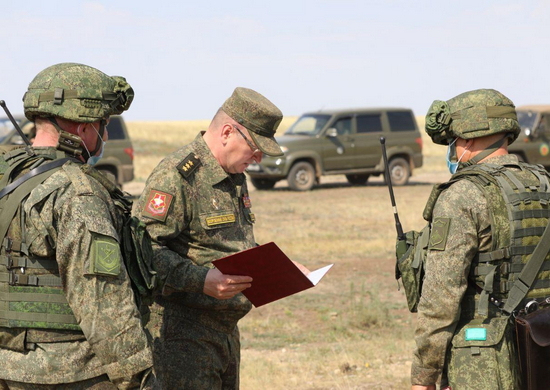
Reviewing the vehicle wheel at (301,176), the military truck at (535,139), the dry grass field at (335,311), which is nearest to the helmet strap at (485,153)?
the dry grass field at (335,311)

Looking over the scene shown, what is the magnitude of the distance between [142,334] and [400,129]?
1985cm

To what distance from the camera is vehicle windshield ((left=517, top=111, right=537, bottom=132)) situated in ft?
72.9

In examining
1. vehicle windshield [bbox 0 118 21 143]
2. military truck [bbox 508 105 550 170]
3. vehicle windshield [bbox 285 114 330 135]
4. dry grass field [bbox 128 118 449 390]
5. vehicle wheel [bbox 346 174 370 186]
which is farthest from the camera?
vehicle wheel [bbox 346 174 370 186]

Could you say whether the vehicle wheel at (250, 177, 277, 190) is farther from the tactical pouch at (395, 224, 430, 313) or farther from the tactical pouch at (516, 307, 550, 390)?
the tactical pouch at (516, 307, 550, 390)

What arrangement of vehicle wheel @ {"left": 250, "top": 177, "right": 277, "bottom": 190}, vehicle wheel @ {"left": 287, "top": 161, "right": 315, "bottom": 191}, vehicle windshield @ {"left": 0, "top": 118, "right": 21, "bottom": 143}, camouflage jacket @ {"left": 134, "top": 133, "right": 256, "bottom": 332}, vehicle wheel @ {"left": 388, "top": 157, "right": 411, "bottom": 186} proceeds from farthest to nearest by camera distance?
vehicle wheel @ {"left": 388, "top": 157, "right": 411, "bottom": 186}
vehicle wheel @ {"left": 250, "top": 177, "right": 277, "bottom": 190}
vehicle wheel @ {"left": 287, "top": 161, "right": 315, "bottom": 191}
vehicle windshield @ {"left": 0, "top": 118, "right": 21, "bottom": 143}
camouflage jacket @ {"left": 134, "top": 133, "right": 256, "bottom": 332}

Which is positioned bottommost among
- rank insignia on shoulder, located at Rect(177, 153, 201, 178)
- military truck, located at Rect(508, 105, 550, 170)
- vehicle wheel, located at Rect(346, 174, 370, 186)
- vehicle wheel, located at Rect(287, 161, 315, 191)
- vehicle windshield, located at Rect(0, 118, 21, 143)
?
vehicle wheel, located at Rect(346, 174, 370, 186)

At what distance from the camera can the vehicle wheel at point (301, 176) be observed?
2084 cm

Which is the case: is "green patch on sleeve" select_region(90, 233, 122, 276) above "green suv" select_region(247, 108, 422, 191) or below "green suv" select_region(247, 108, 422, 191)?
above

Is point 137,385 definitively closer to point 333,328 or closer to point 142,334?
point 142,334

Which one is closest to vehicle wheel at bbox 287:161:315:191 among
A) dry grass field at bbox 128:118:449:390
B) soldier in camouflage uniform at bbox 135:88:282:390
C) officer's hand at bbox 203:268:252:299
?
dry grass field at bbox 128:118:449:390

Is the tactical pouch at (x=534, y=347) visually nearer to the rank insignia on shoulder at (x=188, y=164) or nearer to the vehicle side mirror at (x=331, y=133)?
the rank insignia on shoulder at (x=188, y=164)

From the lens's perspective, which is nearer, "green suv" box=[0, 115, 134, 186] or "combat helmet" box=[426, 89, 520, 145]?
"combat helmet" box=[426, 89, 520, 145]

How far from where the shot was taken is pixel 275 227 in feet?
49.9

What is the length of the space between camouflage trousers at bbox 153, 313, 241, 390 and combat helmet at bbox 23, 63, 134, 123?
124 cm
